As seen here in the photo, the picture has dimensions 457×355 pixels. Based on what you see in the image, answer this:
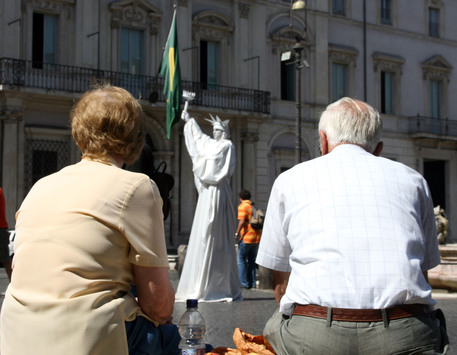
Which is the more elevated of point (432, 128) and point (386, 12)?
point (386, 12)

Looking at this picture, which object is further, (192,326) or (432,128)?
(432,128)

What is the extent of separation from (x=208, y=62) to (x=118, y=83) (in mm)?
3972

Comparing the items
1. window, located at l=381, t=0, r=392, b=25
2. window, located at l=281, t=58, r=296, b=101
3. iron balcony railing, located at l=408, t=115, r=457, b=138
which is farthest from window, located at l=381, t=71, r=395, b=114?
window, located at l=281, t=58, r=296, b=101

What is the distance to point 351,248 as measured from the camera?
2740 millimetres

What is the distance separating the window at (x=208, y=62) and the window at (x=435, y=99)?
433 inches

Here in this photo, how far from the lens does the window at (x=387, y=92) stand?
32.5 metres

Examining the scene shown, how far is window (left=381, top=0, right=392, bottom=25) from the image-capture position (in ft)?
108

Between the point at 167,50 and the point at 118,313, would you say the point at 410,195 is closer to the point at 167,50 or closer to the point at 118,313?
the point at 118,313

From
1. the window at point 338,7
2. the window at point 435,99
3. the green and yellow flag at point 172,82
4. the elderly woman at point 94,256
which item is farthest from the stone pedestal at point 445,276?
the window at point 435,99

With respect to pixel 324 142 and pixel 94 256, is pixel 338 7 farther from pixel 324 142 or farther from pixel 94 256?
pixel 94 256

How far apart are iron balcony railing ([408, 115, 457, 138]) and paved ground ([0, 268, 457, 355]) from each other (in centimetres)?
2150

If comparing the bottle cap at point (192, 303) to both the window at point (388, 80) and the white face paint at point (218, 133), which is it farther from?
the window at point (388, 80)

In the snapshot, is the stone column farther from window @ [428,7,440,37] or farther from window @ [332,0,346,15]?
window @ [428,7,440,37]

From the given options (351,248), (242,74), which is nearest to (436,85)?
(242,74)
